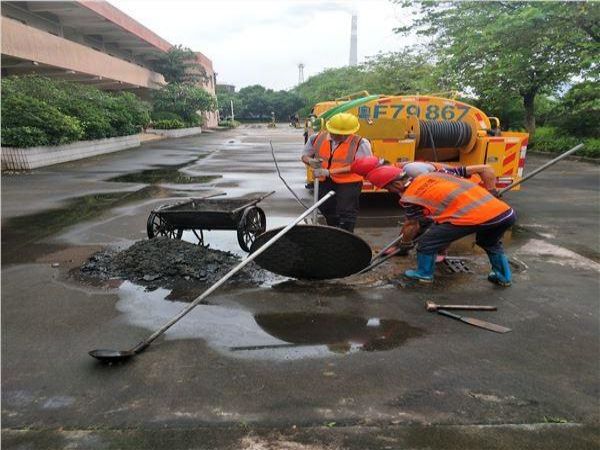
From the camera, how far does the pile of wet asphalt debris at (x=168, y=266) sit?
4.25 meters

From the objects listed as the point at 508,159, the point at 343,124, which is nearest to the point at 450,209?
the point at 343,124

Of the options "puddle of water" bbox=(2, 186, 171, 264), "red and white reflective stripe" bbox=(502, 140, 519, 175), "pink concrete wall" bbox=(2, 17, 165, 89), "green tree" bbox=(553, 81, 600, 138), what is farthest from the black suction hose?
"pink concrete wall" bbox=(2, 17, 165, 89)

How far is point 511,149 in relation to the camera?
23.2ft

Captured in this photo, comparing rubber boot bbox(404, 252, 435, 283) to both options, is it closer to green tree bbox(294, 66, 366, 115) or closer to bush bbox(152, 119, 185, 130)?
green tree bbox(294, 66, 366, 115)

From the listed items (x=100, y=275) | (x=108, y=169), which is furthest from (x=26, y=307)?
(x=108, y=169)

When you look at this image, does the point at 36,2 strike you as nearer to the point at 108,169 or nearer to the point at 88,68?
the point at 88,68

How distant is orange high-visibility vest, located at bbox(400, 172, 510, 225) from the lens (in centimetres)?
376

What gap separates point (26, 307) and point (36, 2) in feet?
65.6

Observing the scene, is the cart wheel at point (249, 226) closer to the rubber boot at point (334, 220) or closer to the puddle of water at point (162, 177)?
the rubber boot at point (334, 220)

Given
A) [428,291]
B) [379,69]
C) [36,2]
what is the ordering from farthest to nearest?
[379,69]
[36,2]
[428,291]

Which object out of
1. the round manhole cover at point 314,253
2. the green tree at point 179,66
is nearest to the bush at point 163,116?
the green tree at point 179,66

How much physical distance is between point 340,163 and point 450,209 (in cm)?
127

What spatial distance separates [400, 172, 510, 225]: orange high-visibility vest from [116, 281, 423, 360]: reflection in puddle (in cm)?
103

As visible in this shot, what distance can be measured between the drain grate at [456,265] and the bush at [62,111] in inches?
434
